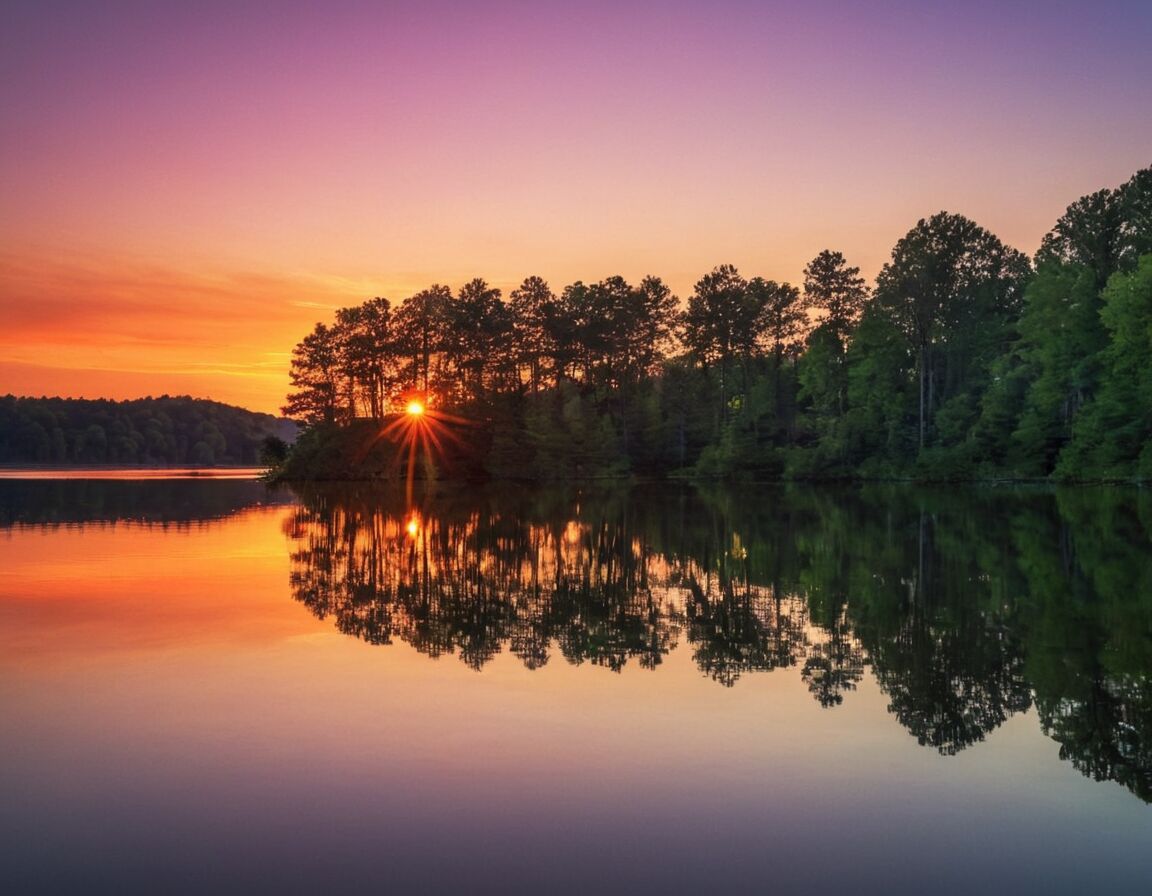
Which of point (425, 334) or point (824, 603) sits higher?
point (425, 334)

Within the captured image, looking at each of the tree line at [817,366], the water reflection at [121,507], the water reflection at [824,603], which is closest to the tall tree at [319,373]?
the tree line at [817,366]

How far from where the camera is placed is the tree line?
223 ft

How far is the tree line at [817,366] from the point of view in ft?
223

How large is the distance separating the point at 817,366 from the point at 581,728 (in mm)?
81317

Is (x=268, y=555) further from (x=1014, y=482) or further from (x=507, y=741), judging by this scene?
(x=1014, y=482)

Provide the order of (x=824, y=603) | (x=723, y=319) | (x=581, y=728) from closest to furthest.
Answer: (x=581, y=728) → (x=824, y=603) → (x=723, y=319)

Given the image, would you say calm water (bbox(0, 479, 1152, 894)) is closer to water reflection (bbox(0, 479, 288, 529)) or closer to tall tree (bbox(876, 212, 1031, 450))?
water reflection (bbox(0, 479, 288, 529))

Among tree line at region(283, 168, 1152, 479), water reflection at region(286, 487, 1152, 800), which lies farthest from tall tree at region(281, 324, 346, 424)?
water reflection at region(286, 487, 1152, 800)

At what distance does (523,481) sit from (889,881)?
84.3 metres

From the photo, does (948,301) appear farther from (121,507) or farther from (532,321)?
(121,507)

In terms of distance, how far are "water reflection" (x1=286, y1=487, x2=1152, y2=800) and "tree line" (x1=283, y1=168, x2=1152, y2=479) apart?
33.3m

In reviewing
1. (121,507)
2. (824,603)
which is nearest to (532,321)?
(121,507)

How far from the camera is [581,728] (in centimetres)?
1053

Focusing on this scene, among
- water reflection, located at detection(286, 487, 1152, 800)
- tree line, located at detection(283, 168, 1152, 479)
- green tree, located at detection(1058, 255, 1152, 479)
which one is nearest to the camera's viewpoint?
water reflection, located at detection(286, 487, 1152, 800)
